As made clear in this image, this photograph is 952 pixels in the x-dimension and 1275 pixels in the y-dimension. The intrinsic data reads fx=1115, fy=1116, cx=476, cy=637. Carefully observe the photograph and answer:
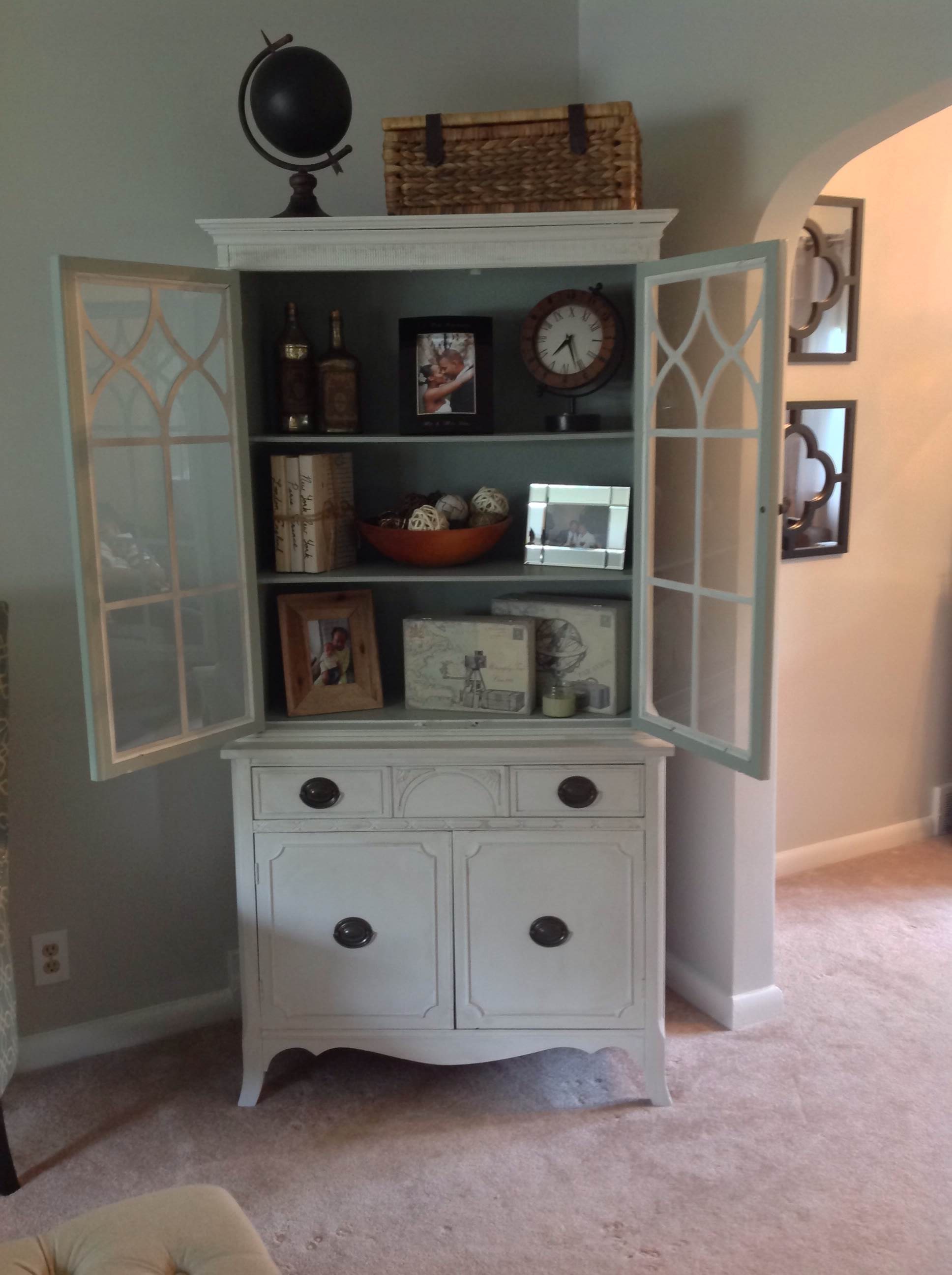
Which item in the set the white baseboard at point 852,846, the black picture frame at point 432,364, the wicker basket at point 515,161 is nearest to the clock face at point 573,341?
the black picture frame at point 432,364

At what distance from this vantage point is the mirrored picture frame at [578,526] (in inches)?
96.7

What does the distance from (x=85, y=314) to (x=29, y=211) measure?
527mm

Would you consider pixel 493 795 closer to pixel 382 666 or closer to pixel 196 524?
pixel 382 666

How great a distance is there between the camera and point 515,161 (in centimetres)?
225

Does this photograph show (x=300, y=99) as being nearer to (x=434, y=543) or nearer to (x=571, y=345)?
(x=571, y=345)

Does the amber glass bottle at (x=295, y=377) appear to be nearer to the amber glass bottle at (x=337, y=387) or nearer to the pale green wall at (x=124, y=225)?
the amber glass bottle at (x=337, y=387)

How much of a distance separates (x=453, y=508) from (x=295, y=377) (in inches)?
17.5

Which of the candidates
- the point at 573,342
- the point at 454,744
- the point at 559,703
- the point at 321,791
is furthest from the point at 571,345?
the point at 321,791

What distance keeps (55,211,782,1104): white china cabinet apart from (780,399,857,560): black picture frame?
0.91m

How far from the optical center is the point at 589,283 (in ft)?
8.35

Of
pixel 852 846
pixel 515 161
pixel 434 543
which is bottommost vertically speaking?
pixel 852 846

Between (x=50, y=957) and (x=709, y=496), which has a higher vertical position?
(x=709, y=496)

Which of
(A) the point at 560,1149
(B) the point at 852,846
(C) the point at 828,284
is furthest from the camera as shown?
(B) the point at 852,846

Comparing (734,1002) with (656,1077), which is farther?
(734,1002)
